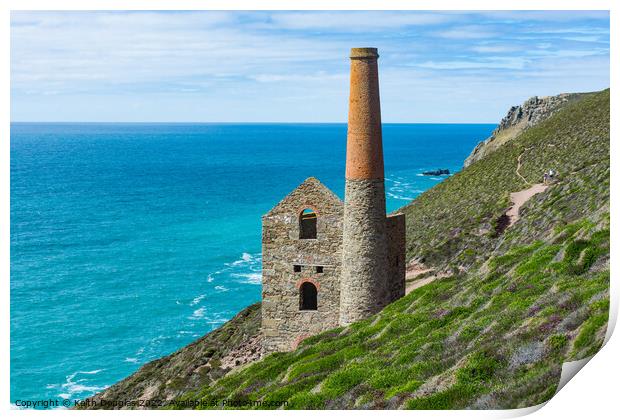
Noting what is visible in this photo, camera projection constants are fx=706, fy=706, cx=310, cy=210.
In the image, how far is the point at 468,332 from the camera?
19375mm

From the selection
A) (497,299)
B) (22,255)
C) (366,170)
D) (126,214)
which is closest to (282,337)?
(366,170)

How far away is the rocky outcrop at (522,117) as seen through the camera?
10319 centimetres

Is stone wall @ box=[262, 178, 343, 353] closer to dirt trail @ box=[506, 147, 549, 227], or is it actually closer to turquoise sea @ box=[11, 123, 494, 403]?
turquoise sea @ box=[11, 123, 494, 403]

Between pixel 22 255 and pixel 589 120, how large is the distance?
58.1 meters

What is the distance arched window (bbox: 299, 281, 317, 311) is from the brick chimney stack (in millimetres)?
2460

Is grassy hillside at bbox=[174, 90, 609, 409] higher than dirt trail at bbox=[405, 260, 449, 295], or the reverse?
grassy hillside at bbox=[174, 90, 609, 409]

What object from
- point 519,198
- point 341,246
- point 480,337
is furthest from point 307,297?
point 519,198

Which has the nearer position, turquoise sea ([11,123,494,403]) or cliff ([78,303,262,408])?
cliff ([78,303,262,408])

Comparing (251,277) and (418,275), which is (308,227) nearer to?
(418,275)

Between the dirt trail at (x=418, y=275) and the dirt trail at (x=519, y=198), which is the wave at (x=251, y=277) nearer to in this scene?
the dirt trail at (x=519, y=198)

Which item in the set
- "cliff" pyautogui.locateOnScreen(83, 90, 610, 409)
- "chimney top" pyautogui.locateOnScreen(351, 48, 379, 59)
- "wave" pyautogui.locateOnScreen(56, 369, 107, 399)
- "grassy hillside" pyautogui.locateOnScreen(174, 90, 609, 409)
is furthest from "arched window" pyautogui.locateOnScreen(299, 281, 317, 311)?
"wave" pyautogui.locateOnScreen(56, 369, 107, 399)

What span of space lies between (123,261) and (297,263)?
53.8 m

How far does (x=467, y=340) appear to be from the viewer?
19047 mm

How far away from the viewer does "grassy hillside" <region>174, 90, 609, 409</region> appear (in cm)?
1631
